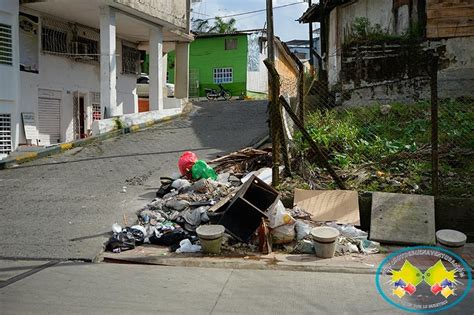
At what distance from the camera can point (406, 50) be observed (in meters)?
13.9

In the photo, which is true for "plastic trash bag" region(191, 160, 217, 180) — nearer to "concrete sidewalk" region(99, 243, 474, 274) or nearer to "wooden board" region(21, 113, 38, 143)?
"concrete sidewalk" region(99, 243, 474, 274)

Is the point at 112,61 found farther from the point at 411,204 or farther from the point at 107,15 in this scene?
the point at 411,204

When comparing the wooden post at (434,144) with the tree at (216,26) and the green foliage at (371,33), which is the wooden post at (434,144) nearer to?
the green foliage at (371,33)

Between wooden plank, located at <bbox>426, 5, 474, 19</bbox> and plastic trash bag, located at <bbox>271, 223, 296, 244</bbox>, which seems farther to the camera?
wooden plank, located at <bbox>426, 5, 474, 19</bbox>

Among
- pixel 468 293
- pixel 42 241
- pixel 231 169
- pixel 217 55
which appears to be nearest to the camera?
pixel 468 293

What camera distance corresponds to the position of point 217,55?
31.5 m

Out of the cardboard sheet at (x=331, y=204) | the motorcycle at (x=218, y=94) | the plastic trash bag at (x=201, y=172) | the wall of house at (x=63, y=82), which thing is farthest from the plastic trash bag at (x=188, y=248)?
the motorcycle at (x=218, y=94)

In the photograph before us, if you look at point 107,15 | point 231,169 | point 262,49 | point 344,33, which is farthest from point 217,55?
point 231,169

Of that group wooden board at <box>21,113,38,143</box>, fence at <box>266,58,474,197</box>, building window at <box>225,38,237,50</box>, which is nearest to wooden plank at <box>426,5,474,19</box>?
fence at <box>266,58,474,197</box>

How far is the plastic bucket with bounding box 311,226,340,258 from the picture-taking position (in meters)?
5.45

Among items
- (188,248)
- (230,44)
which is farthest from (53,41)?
(230,44)

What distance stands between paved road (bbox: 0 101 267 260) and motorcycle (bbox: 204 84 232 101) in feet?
48.2

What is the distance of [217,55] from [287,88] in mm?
18862

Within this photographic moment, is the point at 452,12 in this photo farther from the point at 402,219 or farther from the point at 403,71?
the point at 402,219
